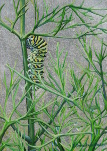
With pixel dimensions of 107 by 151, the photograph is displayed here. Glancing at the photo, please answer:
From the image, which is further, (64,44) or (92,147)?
(64,44)

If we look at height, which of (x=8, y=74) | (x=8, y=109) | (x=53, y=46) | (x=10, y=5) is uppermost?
(x=10, y=5)

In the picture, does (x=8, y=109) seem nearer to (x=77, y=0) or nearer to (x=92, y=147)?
(x=77, y=0)

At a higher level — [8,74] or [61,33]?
[61,33]

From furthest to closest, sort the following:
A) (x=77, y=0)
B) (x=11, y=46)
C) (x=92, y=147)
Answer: (x=11, y=46), (x=77, y=0), (x=92, y=147)

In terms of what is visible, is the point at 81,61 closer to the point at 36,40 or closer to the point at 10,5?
the point at 36,40

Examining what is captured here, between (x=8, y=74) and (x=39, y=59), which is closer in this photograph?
(x=39, y=59)

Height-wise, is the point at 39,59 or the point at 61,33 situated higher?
the point at 61,33

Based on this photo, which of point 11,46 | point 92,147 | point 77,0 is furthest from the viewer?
point 11,46

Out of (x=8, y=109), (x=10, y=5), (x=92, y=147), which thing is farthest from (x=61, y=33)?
(x=92, y=147)

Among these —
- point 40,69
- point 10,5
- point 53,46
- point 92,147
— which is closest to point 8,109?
point 40,69
